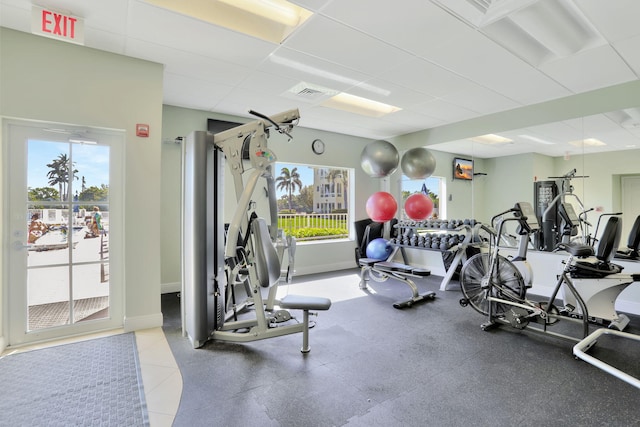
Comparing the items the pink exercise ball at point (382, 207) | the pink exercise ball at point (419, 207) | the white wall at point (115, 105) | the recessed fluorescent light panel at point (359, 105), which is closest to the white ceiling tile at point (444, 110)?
the recessed fluorescent light panel at point (359, 105)

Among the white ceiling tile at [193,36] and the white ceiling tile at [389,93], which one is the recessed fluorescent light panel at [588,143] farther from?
the white ceiling tile at [193,36]

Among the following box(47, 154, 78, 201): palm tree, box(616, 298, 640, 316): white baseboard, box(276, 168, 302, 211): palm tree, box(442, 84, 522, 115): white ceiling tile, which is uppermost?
box(442, 84, 522, 115): white ceiling tile

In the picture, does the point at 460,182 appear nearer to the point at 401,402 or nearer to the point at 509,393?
the point at 509,393

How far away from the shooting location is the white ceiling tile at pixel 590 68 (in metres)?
2.90

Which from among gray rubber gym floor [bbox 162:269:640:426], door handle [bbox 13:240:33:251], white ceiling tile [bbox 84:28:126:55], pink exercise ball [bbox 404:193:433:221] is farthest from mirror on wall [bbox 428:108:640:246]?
door handle [bbox 13:240:33:251]

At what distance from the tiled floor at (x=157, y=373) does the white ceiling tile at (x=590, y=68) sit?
4321 millimetres

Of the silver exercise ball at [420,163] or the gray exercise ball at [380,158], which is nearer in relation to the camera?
the gray exercise ball at [380,158]

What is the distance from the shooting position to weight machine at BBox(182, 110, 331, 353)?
267 cm

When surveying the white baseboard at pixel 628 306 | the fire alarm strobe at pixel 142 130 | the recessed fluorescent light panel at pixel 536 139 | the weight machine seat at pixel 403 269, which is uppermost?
the recessed fluorescent light panel at pixel 536 139

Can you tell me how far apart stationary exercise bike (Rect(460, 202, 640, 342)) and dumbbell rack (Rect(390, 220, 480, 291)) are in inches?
43.7

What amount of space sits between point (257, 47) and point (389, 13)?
1.19 metres

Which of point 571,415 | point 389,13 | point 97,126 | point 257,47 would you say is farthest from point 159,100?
point 571,415

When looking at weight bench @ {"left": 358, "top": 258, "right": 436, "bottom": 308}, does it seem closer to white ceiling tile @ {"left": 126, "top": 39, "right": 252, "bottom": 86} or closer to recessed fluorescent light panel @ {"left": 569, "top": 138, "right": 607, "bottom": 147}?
recessed fluorescent light panel @ {"left": 569, "top": 138, "right": 607, "bottom": 147}

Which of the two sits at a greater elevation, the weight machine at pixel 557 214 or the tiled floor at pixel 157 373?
the weight machine at pixel 557 214
